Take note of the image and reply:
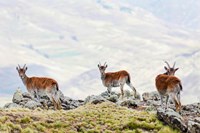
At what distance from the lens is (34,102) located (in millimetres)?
45281

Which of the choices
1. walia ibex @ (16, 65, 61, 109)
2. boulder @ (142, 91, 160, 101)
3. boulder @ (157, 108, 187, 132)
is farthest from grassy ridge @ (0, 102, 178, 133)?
boulder @ (142, 91, 160, 101)

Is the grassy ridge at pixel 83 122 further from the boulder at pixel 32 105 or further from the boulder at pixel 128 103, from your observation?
the boulder at pixel 32 105

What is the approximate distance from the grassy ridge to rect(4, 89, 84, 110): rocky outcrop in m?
6.85

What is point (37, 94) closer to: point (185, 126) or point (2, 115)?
point (2, 115)

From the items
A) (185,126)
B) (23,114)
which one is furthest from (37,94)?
(185,126)

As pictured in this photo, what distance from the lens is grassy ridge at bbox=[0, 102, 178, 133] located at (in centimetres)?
3228

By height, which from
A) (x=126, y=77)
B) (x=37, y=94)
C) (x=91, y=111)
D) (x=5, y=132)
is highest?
(x=126, y=77)

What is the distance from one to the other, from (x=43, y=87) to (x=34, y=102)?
225 cm

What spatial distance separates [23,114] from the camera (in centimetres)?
3409

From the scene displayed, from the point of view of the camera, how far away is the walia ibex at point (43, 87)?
4288cm

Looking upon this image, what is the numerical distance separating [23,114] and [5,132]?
17.3 ft

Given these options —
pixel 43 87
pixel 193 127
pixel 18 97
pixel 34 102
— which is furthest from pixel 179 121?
pixel 18 97

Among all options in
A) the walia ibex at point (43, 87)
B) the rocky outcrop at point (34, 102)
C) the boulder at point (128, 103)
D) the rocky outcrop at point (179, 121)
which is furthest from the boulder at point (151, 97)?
the rocky outcrop at point (179, 121)

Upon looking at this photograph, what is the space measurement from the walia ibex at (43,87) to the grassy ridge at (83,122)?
4.20 metres
